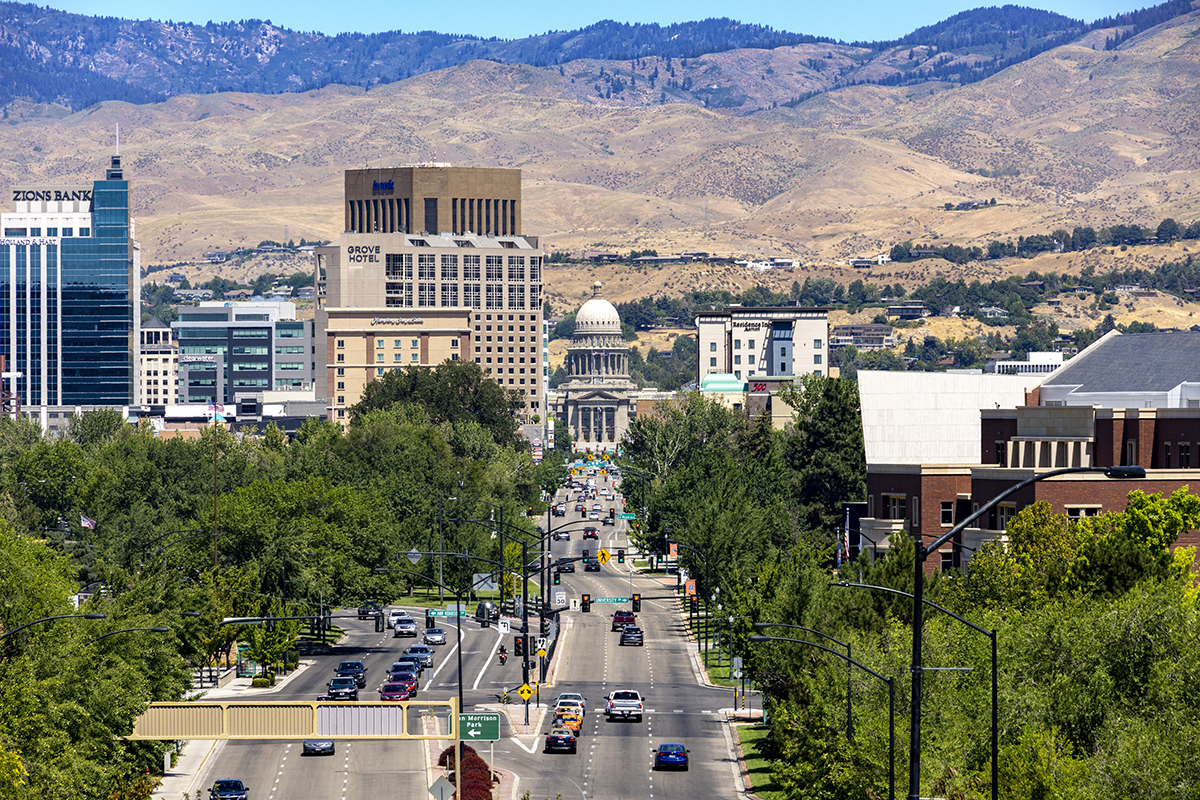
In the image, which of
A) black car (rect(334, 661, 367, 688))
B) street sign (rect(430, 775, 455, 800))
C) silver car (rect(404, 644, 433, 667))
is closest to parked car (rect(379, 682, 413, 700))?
black car (rect(334, 661, 367, 688))

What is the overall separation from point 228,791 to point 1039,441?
49814 mm

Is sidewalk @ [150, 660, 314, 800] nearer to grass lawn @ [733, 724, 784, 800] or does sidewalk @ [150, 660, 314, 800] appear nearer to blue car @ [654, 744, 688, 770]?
blue car @ [654, 744, 688, 770]

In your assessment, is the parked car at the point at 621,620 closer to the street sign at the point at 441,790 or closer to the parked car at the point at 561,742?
the parked car at the point at 561,742

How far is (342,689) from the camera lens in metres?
92.3

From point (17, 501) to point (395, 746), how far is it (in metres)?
84.7

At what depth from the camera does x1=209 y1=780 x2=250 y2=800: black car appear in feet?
225

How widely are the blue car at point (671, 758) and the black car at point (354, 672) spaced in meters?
24.7

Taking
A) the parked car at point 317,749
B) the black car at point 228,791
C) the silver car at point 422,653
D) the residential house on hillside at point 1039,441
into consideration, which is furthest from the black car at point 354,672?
the residential house on hillside at point 1039,441

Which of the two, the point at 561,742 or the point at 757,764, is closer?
the point at 757,764

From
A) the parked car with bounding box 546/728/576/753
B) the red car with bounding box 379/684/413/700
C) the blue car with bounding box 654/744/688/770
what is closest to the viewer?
the blue car with bounding box 654/744/688/770

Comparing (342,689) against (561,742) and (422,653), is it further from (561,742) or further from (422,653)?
(422,653)

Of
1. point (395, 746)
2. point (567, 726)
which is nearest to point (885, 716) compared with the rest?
point (567, 726)

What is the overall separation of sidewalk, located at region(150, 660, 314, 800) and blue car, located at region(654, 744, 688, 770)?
18.1 meters

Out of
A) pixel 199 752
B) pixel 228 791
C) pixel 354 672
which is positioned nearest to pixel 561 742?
pixel 199 752
